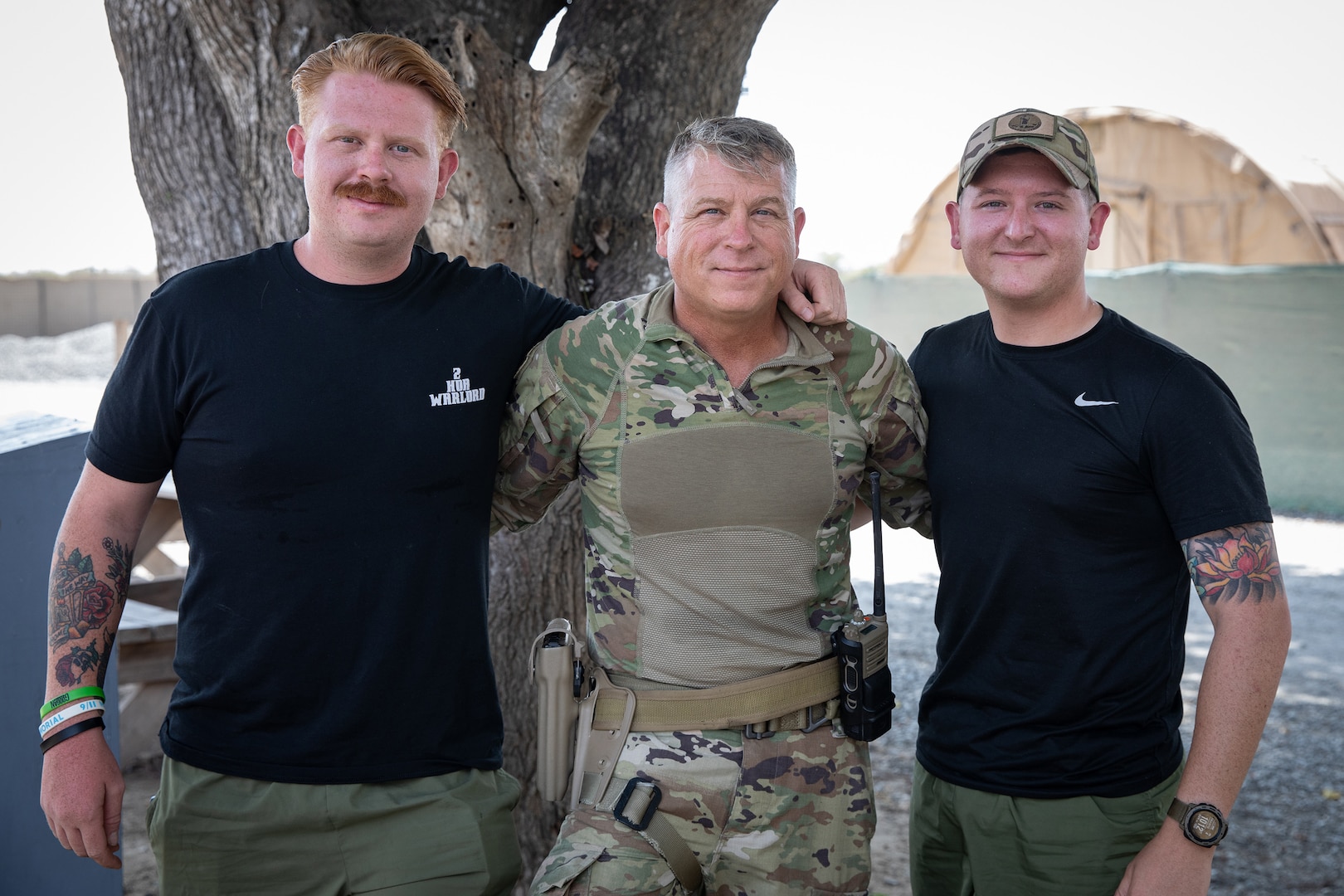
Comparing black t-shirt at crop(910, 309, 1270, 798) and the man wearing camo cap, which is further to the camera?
black t-shirt at crop(910, 309, 1270, 798)

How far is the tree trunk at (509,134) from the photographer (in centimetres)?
313

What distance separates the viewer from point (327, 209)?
2381 millimetres

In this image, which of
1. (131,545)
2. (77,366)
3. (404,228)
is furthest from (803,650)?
(77,366)

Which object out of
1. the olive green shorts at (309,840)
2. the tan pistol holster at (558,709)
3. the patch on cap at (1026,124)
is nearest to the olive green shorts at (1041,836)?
the tan pistol holster at (558,709)

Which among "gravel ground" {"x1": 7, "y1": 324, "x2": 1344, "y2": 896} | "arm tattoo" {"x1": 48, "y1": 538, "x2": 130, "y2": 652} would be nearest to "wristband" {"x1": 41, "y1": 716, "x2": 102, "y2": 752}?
"arm tattoo" {"x1": 48, "y1": 538, "x2": 130, "y2": 652}

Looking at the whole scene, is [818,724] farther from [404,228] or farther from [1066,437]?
[404,228]

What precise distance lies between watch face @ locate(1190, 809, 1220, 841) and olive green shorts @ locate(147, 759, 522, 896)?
4.84 ft

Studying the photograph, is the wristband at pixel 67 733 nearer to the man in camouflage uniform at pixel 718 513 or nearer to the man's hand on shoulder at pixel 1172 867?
the man in camouflage uniform at pixel 718 513

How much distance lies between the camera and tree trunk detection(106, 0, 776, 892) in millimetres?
3131

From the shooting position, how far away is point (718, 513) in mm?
2457

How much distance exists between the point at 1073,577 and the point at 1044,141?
102 cm

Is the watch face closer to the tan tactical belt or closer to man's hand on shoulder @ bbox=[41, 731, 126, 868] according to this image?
the tan tactical belt

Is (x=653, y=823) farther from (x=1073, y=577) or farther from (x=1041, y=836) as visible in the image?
(x=1073, y=577)

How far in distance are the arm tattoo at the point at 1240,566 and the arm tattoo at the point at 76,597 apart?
2311 mm
